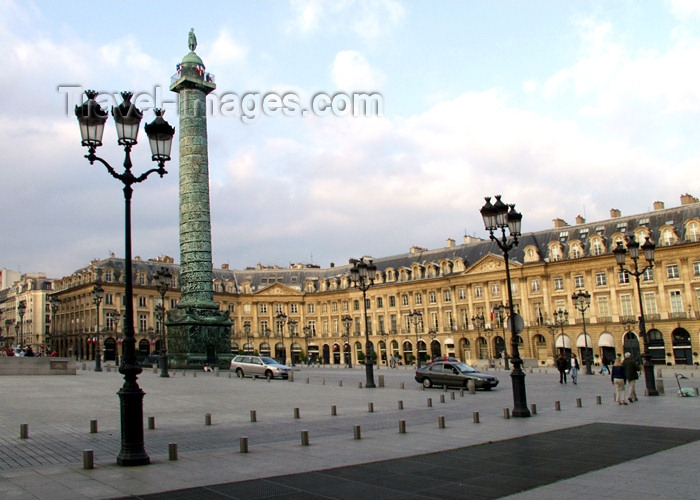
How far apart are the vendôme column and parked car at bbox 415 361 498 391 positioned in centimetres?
2181

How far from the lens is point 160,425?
1473 centimetres

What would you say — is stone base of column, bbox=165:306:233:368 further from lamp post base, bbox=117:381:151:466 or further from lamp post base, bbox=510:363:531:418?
lamp post base, bbox=117:381:151:466

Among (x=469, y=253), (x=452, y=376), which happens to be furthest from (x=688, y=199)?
(x=452, y=376)

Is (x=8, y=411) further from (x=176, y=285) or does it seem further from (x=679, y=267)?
A: (x=176, y=285)

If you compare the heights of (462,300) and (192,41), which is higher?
(192,41)

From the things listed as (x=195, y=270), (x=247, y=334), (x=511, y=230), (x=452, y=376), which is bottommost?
(x=452, y=376)

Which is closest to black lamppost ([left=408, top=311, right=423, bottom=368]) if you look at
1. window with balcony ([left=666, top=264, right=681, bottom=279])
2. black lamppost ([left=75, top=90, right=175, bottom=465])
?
window with balcony ([left=666, top=264, right=681, bottom=279])

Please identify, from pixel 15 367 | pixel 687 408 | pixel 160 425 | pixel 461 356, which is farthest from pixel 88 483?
pixel 461 356

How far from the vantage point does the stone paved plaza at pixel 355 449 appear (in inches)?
315

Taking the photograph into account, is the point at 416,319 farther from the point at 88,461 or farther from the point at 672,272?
the point at 88,461

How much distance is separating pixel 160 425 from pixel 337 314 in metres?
73.6

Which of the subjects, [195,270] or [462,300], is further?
[462,300]

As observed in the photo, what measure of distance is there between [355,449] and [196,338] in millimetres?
34806

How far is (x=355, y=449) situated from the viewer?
1109 cm
